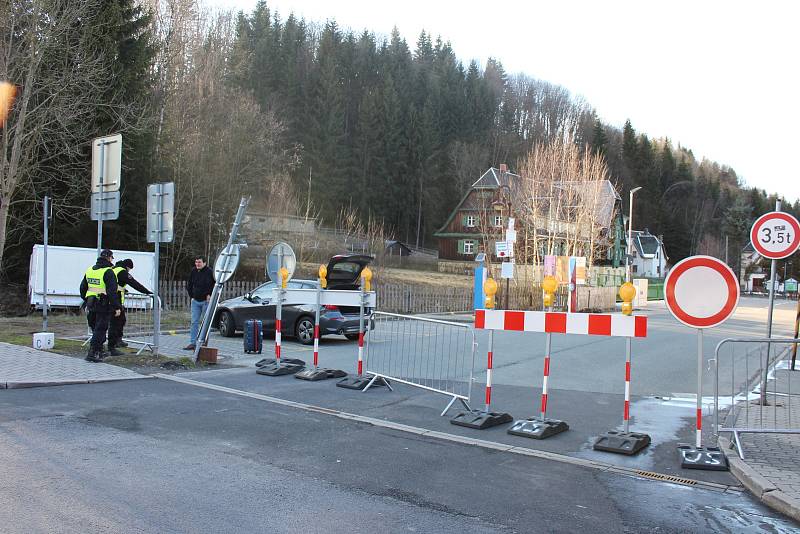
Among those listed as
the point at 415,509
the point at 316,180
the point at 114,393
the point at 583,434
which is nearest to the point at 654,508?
the point at 415,509

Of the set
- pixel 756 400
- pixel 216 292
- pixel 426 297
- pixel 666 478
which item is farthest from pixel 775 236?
pixel 426 297

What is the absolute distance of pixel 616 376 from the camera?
12250mm

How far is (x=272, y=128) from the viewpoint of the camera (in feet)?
118

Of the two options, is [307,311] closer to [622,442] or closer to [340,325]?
[340,325]

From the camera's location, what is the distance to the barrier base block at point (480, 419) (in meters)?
7.55

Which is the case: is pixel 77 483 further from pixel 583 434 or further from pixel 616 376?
pixel 616 376

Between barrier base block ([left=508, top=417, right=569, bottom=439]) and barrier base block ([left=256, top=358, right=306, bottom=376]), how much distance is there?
4474 mm

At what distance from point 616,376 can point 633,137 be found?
10564cm

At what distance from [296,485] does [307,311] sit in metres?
10.4

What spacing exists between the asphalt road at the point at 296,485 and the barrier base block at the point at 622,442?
0.72 meters

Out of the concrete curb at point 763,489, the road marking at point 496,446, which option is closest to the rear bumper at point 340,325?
the road marking at point 496,446

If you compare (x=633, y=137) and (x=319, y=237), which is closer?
(x=319, y=237)

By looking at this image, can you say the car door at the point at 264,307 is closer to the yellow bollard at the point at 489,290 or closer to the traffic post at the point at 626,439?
the yellow bollard at the point at 489,290

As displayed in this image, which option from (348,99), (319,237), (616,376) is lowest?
(616,376)
